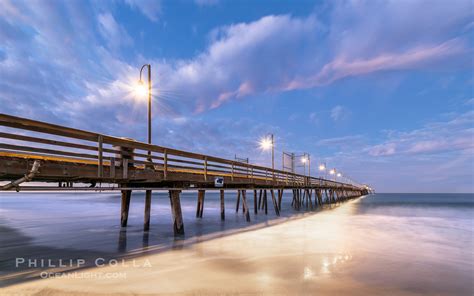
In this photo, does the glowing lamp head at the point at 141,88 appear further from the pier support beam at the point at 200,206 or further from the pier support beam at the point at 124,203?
the pier support beam at the point at 200,206

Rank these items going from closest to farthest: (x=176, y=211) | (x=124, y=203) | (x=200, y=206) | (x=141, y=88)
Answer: (x=176, y=211) → (x=141, y=88) → (x=124, y=203) → (x=200, y=206)

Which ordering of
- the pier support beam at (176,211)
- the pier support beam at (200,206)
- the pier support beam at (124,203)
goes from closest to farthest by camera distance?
the pier support beam at (176,211), the pier support beam at (124,203), the pier support beam at (200,206)

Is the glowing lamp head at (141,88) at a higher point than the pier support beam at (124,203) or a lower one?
higher

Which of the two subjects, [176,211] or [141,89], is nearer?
[176,211]

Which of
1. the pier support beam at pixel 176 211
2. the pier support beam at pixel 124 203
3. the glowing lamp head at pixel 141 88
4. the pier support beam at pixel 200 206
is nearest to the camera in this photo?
the pier support beam at pixel 176 211

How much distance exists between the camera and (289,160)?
4094cm

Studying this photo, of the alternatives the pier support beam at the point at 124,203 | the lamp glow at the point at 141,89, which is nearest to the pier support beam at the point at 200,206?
the pier support beam at the point at 124,203

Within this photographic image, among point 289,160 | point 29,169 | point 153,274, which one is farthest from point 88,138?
point 289,160

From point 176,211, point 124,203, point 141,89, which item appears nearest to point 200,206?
point 124,203

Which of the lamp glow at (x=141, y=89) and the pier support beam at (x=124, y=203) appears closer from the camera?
the lamp glow at (x=141, y=89)

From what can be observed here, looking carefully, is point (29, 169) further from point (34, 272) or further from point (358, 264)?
point (358, 264)

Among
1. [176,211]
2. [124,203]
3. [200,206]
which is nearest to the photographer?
[176,211]

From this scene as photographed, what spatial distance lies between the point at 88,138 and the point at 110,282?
13.8ft

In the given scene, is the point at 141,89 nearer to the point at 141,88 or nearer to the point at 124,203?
the point at 141,88
